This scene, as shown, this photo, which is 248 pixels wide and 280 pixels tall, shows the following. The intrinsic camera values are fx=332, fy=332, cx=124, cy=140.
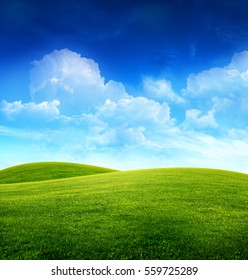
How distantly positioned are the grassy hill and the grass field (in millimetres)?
34291

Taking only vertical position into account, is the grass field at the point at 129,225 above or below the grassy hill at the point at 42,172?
below

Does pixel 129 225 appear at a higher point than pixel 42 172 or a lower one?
lower

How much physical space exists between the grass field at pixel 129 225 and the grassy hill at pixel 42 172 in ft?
→ 113

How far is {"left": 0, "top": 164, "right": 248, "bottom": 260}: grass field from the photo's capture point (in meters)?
15.3

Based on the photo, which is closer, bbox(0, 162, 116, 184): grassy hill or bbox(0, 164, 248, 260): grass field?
bbox(0, 164, 248, 260): grass field

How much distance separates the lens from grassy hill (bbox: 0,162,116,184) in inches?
2391

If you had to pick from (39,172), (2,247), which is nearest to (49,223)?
(2,247)

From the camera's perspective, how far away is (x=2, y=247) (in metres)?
15.7

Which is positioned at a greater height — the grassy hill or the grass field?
the grassy hill

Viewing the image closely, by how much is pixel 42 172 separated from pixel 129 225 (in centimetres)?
4805

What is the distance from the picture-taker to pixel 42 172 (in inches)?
2507

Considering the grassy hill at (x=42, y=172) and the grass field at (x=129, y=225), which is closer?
the grass field at (x=129, y=225)

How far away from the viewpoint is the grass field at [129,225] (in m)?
15.3

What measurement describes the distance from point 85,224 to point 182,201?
813 centimetres
